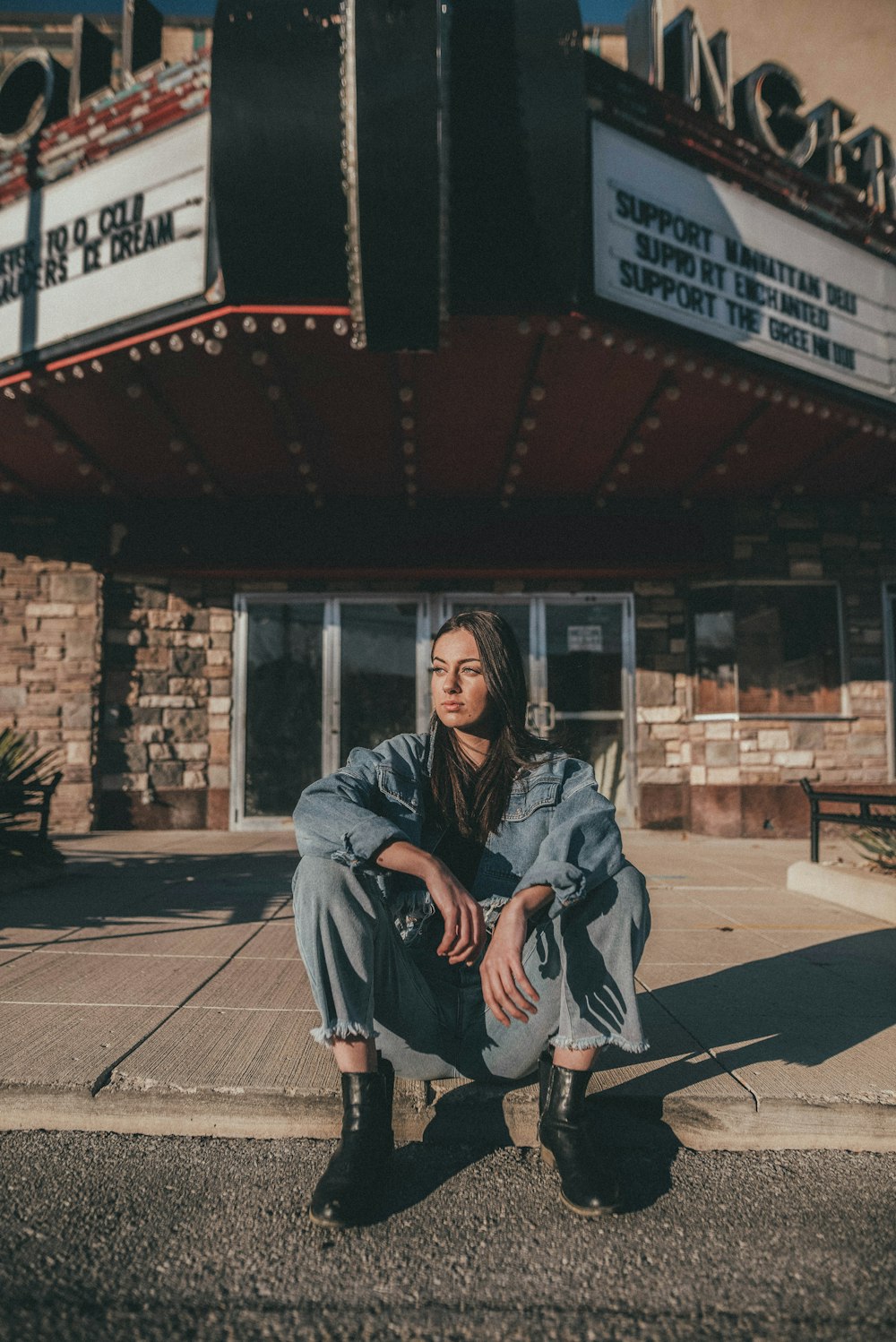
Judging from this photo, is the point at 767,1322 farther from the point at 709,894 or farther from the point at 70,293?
the point at 70,293

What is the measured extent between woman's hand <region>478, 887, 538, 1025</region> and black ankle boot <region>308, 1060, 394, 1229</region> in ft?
1.29

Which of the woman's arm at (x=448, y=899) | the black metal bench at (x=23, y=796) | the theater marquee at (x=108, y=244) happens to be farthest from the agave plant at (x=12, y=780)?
the woman's arm at (x=448, y=899)

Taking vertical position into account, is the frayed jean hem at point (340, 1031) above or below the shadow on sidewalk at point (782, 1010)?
above

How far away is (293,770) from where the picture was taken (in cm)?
943

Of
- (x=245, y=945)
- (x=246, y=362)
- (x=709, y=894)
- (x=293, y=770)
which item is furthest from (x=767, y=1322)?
(x=293, y=770)

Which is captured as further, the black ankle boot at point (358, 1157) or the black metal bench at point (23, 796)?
the black metal bench at point (23, 796)

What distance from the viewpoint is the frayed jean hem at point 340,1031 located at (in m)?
1.86

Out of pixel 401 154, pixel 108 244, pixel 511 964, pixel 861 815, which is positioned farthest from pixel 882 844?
pixel 108 244

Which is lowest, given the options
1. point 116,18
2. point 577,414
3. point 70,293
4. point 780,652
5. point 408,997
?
point 408,997

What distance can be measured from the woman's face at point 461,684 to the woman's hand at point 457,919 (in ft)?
1.68

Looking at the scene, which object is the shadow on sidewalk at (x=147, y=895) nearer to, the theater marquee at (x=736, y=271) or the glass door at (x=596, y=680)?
the glass door at (x=596, y=680)

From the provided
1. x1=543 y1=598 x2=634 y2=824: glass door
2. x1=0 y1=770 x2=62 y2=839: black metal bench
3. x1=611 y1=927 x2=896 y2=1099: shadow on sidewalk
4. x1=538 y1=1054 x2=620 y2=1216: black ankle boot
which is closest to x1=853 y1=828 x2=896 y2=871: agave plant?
x1=611 y1=927 x2=896 y2=1099: shadow on sidewalk

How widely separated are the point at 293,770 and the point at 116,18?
1117 cm

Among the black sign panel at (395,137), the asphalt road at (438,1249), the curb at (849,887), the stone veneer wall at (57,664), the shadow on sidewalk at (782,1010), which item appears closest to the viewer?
the asphalt road at (438,1249)
